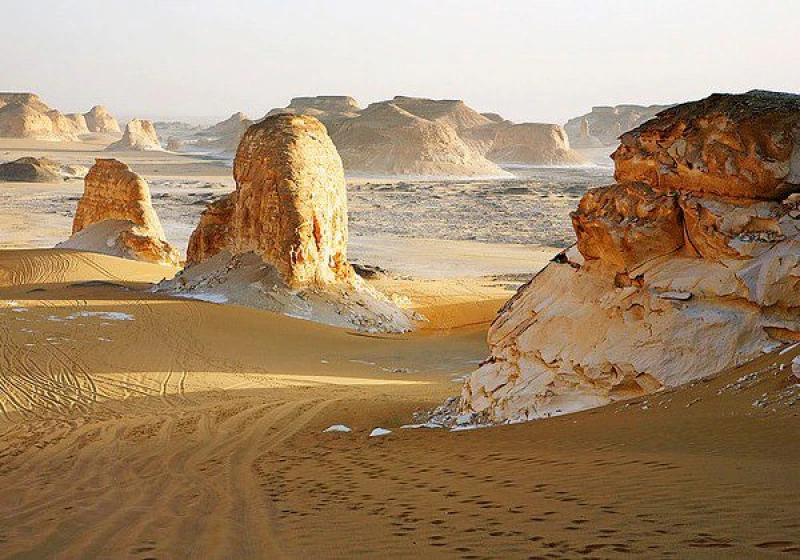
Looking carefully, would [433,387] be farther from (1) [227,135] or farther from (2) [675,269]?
(1) [227,135]

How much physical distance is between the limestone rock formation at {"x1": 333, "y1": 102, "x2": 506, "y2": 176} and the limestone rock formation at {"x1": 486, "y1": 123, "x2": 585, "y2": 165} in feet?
52.0

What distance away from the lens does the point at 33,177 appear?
64.8 metres

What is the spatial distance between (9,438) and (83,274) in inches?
594

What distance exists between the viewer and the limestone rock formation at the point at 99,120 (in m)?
150

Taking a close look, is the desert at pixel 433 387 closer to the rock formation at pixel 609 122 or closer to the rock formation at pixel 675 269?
the rock formation at pixel 675 269

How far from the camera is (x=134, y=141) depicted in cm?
11306

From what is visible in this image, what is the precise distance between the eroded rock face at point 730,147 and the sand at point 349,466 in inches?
76.3

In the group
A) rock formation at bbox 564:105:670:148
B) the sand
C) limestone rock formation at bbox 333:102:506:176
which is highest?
rock formation at bbox 564:105:670:148

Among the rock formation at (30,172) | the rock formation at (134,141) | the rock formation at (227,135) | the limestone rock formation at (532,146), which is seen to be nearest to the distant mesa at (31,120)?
the rock formation at (134,141)

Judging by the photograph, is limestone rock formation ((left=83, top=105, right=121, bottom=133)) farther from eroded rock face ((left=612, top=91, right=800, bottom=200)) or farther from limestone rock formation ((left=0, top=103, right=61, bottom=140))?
eroded rock face ((left=612, top=91, right=800, bottom=200))

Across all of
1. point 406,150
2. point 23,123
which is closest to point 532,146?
point 406,150

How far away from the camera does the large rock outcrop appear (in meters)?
19.7

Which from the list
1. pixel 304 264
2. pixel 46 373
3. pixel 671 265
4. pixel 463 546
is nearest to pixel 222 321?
pixel 304 264

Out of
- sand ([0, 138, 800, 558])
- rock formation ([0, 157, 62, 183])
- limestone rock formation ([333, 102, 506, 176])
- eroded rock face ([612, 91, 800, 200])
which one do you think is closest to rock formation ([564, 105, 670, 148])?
limestone rock formation ([333, 102, 506, 176])
